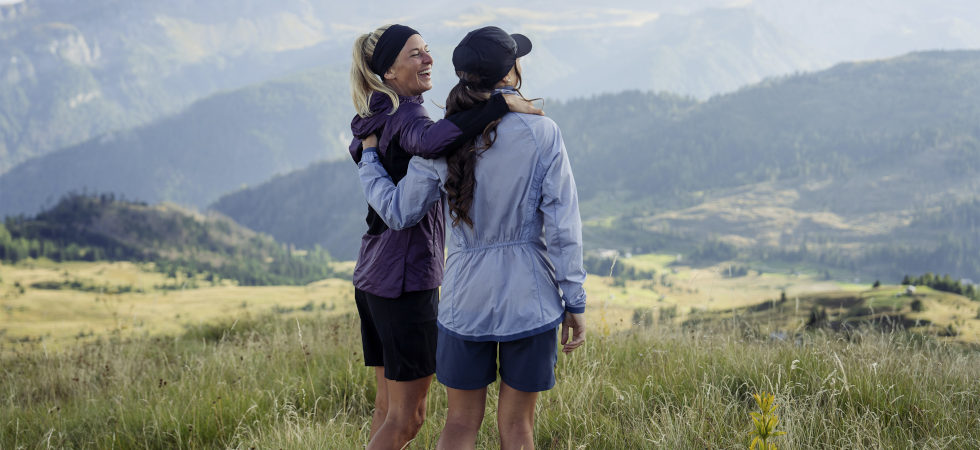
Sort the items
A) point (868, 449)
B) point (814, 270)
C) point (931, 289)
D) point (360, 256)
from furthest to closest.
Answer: point (814, 270)
point (931, 289)
point (868, 449)
point (360, 256)

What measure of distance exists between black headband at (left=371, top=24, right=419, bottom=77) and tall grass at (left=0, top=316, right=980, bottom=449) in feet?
5.38

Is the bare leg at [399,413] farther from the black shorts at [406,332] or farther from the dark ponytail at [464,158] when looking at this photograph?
the dark ponytail at [464,158]

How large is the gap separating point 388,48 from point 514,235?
90 centimetres

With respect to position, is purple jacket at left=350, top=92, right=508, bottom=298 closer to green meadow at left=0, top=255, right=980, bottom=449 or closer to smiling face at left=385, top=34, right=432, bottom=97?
smiling face at left=385, top=34, right=432, bottom=97

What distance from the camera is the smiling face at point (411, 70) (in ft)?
8.20

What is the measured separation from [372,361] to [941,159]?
211m

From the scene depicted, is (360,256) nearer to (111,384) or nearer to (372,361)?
(372,361)

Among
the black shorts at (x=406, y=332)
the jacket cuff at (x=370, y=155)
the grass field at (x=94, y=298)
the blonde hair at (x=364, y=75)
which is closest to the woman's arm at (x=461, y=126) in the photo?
the jacket cuff at (x=370, y=155)

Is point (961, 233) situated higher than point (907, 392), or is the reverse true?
point (907, 392)

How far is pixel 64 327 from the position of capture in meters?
55.2

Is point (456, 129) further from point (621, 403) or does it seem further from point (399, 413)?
point (621, 403)

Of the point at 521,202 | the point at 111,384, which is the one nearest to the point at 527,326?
the point at 521,202

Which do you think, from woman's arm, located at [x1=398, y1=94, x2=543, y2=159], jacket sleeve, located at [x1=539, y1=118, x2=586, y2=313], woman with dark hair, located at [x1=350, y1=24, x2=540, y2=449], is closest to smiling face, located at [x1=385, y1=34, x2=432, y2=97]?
woman with dark hair, located at [x1=350, y1=24, x2=540, y2=449]

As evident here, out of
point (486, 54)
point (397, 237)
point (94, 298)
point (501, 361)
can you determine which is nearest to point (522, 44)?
point (486, 54)
